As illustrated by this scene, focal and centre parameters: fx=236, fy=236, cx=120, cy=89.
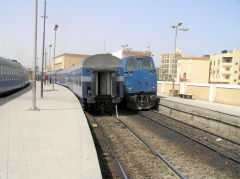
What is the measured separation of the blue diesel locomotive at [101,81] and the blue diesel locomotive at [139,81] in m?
1.58

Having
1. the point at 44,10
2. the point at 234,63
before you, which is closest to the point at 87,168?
the point at 44,10

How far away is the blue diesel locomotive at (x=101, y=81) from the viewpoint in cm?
1208

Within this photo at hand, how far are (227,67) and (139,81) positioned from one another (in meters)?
58.7

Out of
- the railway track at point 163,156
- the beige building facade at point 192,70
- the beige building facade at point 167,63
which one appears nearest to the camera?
the railway track at point 163,156

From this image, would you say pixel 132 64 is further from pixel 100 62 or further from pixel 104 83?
pixel 100 62

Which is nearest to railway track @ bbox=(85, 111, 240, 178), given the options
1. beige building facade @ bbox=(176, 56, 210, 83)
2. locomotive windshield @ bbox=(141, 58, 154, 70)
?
locomotive windshield @ bbox=(141, 58, 154, 70)

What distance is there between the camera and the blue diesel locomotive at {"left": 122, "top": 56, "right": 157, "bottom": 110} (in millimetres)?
14203

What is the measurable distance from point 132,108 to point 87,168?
10266mm

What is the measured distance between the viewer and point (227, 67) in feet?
214

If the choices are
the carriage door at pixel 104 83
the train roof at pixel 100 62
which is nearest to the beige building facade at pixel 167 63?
the carriage door at pixel 104 83

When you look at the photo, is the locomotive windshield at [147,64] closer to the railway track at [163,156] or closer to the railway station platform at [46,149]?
the railway track at [163,156]

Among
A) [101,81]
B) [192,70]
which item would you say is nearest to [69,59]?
[192,70]

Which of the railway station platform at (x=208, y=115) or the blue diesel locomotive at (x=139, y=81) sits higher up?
the blue diesel locomotive at (x=139, y=81)

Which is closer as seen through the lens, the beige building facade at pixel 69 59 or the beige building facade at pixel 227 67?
the beige building facade at pixel 227 67
